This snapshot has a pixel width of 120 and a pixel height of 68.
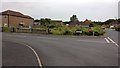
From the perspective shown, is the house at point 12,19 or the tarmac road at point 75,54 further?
the house at point 12,19

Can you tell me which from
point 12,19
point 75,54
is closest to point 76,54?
point 75,54

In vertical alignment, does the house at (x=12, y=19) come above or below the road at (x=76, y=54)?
above

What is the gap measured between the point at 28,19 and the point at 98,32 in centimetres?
6308

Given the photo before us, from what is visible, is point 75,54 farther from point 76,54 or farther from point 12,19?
point 12,19

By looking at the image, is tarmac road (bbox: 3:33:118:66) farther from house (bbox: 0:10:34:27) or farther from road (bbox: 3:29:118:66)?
house (bbox: 0:10:34:27)

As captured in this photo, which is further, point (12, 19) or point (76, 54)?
point (12, 19)

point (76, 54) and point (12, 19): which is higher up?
point (12, 19)

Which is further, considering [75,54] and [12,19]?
[12,19]

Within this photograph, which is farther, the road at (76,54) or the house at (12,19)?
the house at (12,19)

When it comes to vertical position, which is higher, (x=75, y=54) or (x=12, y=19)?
(x=12, y=19)

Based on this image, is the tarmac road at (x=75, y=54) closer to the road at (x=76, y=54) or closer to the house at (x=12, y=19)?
the road at (x=76, y=54)

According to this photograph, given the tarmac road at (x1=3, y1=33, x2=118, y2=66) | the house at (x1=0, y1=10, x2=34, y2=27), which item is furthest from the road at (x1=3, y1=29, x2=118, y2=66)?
the house at (x1=0, y1=10, x2=34, y2=27)

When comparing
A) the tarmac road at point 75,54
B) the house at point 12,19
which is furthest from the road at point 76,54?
the house at point 12,19

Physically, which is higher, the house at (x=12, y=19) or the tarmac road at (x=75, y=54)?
the house at (x=12, y=19)
